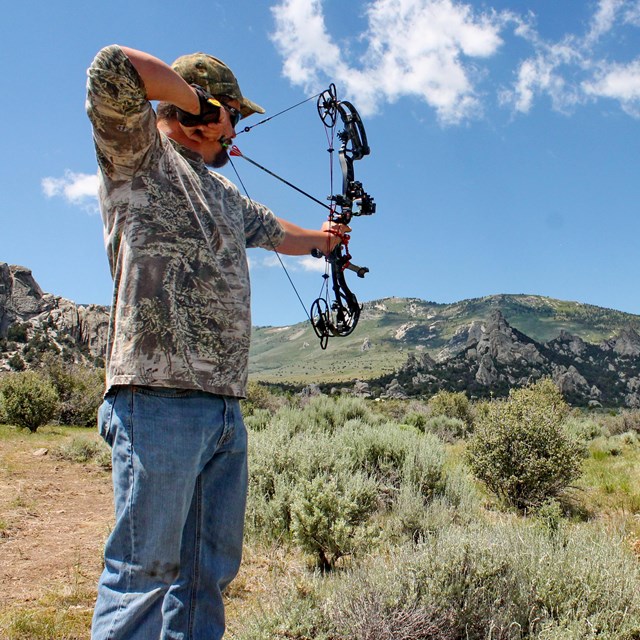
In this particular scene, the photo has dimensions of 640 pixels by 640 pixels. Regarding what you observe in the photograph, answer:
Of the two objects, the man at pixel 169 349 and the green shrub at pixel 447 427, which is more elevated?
the man at pixel 169 349

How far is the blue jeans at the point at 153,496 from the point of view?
5.74 feet

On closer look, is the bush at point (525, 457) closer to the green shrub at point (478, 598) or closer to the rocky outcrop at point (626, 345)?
the green shrub at point (478, 598)

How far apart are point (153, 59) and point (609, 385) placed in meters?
70.2

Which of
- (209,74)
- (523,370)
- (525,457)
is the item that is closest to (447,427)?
(525,457)

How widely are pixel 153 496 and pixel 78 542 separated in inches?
163

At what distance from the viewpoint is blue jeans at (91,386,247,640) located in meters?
1.75

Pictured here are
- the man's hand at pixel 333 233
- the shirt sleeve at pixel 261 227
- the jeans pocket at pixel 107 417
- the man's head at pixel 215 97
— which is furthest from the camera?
the man's hand at pixel 333 233

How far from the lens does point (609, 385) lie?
207 ft

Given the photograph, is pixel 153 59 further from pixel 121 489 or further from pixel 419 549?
pixel 419 549

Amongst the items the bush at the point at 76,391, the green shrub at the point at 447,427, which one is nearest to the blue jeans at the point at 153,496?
the green shrub at the point at 447,427

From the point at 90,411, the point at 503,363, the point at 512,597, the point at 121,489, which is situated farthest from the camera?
the point at 503,363

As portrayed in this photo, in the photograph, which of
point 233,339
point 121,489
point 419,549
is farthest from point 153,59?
point 419,549

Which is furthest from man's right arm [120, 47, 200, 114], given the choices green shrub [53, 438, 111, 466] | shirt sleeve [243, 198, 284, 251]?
green shrub [53, 438, 111, 466]

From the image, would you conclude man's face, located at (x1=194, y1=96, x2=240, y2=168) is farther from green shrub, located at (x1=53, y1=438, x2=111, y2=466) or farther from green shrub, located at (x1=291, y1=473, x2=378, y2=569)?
green shrub, located at (x1=53, y1=438, x2=111, y2=466)
